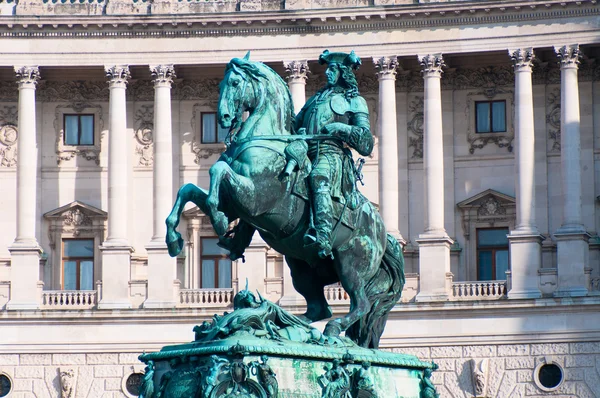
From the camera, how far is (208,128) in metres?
64.2

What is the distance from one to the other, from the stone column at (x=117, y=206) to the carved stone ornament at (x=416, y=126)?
9781 mm

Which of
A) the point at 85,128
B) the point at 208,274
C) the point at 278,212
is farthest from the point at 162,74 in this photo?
the point at 278,212

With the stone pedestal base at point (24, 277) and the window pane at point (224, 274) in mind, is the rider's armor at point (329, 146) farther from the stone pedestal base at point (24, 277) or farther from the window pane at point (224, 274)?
the window pane at point (224, 274)

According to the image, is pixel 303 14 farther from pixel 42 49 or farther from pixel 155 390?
pixel 155 390

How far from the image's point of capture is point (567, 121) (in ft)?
197

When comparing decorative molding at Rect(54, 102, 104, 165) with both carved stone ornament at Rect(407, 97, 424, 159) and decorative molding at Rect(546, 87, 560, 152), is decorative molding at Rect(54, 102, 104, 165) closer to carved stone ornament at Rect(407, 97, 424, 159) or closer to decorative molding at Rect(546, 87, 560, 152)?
carved stone ornament at Rect(407, 97, 424, 159)

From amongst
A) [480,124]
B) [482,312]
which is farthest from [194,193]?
[480,124]

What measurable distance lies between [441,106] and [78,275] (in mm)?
13790

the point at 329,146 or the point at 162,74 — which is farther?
the point at 162,74

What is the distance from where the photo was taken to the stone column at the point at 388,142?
6094 centimetres

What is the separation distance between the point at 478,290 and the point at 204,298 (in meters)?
8.96

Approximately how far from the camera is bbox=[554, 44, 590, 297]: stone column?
59250mm

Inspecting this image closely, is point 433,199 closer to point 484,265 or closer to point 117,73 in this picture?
point 484,265

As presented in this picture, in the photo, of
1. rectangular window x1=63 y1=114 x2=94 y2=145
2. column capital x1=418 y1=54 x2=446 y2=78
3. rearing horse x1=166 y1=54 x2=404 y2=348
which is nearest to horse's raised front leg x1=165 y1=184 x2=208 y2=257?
rearing horse x1=166 y1=54 x2=404 y2=348
